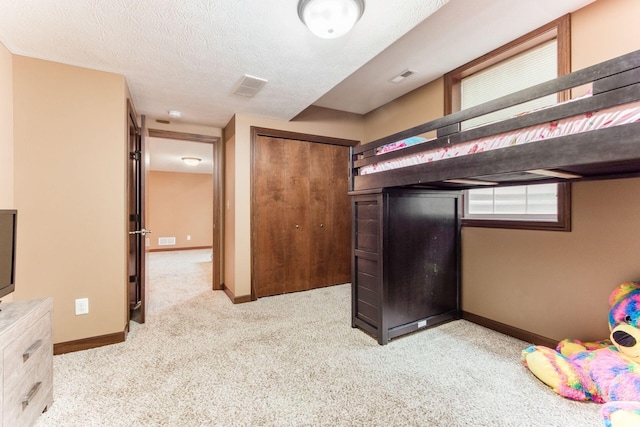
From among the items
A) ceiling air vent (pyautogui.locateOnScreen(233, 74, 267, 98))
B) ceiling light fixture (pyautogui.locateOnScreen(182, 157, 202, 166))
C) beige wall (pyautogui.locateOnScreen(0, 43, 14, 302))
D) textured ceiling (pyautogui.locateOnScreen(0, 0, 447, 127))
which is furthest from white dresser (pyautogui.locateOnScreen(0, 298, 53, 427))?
ceiling light fixture (pyautogui.locateOnScreen(182, 157, 202, 166))

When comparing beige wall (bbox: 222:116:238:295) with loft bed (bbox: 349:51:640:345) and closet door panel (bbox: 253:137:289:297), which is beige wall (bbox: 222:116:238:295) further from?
loft bed (bbox: 349:51:640:345)

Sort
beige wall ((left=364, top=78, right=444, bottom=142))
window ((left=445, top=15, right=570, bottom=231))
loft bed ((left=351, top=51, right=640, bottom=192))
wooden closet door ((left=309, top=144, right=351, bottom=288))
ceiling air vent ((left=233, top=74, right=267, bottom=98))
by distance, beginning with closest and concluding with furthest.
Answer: loft bed ((left=351, top=51, right=640, bottom=192)) → window ((left=445, top=15, right=570, bottom=231)) → ceiling air vent ((left=233, top=74, right=267, bottom=98)) → beige wall ((left=364, top=78, right=444, bottom=142)) → wooden closet door ((left=309, top=144, right=351, bottom=288))

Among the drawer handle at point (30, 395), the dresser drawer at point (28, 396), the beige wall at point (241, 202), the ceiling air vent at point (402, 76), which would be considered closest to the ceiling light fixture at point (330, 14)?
the ceiling air vent at point (402, 76)

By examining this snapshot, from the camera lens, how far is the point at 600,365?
1510mm

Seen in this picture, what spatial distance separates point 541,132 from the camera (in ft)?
3.99

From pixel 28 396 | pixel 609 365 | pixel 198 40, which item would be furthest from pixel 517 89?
pixel 28 396

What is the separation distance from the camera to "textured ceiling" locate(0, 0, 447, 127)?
61.6 inches

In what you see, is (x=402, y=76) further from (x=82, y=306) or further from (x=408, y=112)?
(x=82, y=306)

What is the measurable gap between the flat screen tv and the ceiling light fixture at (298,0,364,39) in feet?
6.27

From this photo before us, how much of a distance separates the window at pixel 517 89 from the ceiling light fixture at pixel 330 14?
61.8 inches

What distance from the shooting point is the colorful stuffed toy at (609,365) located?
1.40 meters

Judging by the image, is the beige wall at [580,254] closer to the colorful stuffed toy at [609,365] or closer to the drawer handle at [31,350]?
the colorful stuffed toy at [609,365]

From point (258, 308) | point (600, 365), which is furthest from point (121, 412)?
point (600, 365)

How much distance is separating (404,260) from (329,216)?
1.66 metres
